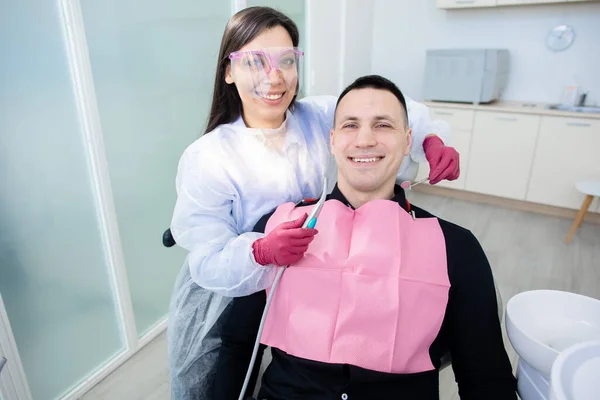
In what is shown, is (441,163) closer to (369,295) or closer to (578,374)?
(369,295)

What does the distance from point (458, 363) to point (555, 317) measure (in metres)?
0.23

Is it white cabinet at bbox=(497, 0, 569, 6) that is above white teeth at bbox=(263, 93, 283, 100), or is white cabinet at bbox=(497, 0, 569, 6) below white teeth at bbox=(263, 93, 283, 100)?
above

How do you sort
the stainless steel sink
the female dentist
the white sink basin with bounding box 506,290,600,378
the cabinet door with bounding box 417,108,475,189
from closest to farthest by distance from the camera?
the white sink basin with bounding box 506,290,600,378, the female dentist, the stainless steel sink, the cabinet door with bounding box 417,108,475,189

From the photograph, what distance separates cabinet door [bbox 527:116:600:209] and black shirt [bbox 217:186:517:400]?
108 inches

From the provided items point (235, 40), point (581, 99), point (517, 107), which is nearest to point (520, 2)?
point (517, 107)

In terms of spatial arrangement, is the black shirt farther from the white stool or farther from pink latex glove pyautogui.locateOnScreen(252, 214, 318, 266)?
the white stool

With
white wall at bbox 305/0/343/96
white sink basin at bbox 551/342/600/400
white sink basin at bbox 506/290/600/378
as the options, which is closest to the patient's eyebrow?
white sink basin at bbox 506/290/600/378

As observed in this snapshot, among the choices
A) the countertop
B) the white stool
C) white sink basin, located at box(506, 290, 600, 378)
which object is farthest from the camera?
the countertop

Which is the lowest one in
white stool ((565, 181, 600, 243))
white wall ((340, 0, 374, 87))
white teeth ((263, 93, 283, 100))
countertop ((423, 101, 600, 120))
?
white stool ((565, 181, 600, 243))

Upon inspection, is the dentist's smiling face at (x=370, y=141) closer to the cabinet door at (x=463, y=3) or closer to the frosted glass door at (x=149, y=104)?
the frosted glass door at (x=149, y=104)

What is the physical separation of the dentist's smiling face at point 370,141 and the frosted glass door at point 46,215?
1047mm

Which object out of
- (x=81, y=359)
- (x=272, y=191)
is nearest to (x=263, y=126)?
(x=272, y=191)

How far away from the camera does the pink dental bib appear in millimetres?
900

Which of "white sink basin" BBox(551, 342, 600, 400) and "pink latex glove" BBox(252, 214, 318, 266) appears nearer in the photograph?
"white sink basin" BBox(551, 342, 600, 400)
